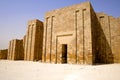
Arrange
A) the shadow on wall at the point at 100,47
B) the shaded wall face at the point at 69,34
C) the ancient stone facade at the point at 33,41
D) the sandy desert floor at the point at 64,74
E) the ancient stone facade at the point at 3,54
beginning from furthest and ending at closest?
the ancient stone facade at the point at 3,54 → the ancient stone facade at the point at 33,41 → the shadow on wall at the point at 100,47 → the shaded wall face at the point at 69,34 → the sandy desert floor at the point at 64,74

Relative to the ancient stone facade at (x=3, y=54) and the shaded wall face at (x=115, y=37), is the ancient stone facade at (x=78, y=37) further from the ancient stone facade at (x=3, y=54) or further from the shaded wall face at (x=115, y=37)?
the ancient stone facade at (x=3, y=54)

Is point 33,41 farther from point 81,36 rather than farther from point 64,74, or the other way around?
point 64,74

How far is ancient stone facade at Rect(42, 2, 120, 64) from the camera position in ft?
35.1

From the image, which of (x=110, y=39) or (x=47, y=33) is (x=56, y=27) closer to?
(x=47, y=33)

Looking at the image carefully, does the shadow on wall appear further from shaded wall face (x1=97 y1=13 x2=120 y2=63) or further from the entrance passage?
the entrance passage

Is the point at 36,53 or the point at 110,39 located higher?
the point at 110,39

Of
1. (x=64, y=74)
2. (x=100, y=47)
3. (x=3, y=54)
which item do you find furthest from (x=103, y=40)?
(x=3, y=54)

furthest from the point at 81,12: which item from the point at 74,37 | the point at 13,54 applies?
the point at 13,54

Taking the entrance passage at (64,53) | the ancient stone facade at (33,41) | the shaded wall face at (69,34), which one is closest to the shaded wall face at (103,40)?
the shaded wall face at (69,34)

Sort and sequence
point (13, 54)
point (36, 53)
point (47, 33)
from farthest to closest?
point (13, 54) → point (36, 53) → point (47, 33)

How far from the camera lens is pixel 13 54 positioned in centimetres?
2003

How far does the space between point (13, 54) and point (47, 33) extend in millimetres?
9970

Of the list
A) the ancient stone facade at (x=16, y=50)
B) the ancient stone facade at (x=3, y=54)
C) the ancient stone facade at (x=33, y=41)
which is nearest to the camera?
the ancient stone facade at (x=33, y=41)

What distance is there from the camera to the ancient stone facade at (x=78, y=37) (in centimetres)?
1071
